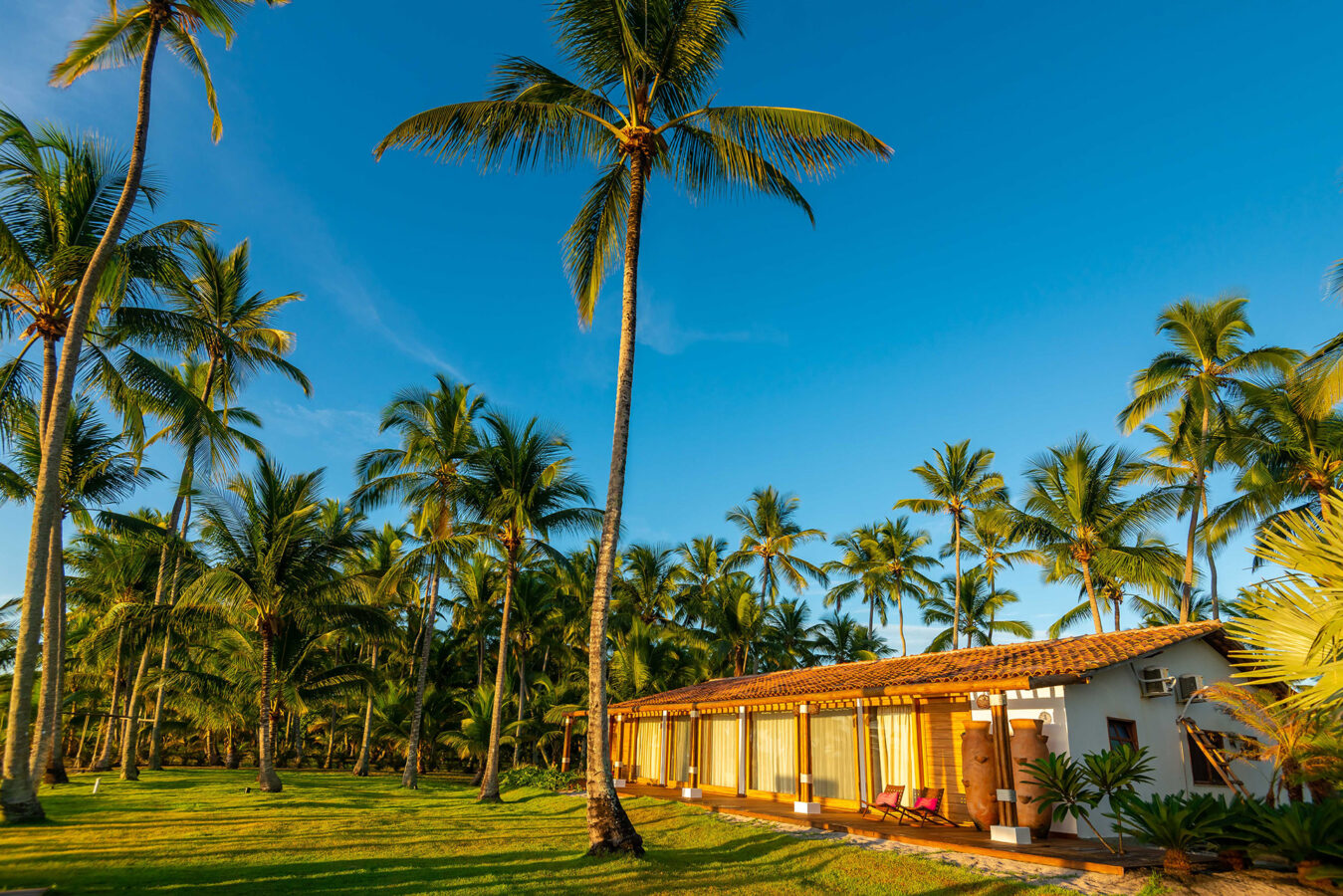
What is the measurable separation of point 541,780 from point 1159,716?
16753 mm

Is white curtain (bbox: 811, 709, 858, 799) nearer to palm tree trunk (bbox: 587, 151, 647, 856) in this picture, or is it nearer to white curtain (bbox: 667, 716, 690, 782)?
white curtain (bbox: 667, 716, 690, 782)

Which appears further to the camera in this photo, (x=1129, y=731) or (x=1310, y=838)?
(x=1129, y=731)

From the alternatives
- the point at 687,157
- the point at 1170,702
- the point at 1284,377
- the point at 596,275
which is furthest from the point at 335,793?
the point at 1284,377

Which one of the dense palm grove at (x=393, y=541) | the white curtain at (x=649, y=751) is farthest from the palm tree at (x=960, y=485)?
the white curtain at (x=649, y=751)

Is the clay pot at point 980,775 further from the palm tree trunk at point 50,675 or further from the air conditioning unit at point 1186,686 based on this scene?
the palm tree trunk at point 50,675

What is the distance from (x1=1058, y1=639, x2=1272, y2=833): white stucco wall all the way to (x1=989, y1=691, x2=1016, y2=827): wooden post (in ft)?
4.96

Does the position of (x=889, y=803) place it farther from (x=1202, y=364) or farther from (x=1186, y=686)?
(x=1202, y=364)

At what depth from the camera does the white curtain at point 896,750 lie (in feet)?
48.3

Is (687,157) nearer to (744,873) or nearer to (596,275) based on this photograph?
(596,275)

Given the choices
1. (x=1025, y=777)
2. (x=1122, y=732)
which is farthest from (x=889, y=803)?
(x=1122, y=732)

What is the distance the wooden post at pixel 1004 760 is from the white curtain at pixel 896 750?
157 inches

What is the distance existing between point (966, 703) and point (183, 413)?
1609 cm

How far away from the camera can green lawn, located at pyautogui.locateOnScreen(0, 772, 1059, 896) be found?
8367mm

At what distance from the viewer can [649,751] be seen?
24.5 metres
